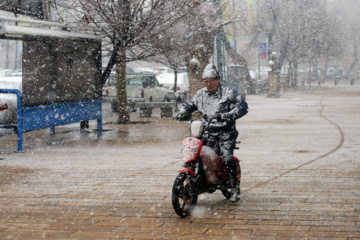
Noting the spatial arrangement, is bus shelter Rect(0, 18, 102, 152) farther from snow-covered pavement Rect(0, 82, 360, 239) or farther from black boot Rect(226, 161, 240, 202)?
black boot Rect(226, 161, 240, 202)

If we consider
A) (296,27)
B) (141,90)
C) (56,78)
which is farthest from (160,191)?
(296,27)

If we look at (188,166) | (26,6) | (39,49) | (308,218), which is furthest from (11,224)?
(26,6)

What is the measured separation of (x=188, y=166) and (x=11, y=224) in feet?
6.11

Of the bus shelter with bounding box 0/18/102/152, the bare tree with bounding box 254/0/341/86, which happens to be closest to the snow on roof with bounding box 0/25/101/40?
the bus shelter with bounding box 0/18/102/152

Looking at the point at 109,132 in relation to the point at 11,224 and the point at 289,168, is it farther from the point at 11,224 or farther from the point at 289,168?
the point at 11,224

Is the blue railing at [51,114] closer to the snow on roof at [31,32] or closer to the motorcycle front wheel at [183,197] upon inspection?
the snow on roof at [31,32]

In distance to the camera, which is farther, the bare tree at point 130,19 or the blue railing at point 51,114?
the bare tree at point 130,19

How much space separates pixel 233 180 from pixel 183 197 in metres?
0.89

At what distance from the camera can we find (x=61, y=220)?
6.09 m

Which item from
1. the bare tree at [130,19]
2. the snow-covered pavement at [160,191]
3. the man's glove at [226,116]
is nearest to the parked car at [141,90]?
the bare tree at [130,19]

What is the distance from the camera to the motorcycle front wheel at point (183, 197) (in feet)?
19.6

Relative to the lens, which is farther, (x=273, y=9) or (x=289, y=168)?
(x=273, y=9)

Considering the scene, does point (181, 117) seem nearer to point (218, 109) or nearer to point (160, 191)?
point (218, 109)

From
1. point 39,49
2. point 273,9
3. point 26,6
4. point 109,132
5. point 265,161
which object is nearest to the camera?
point 265,161
